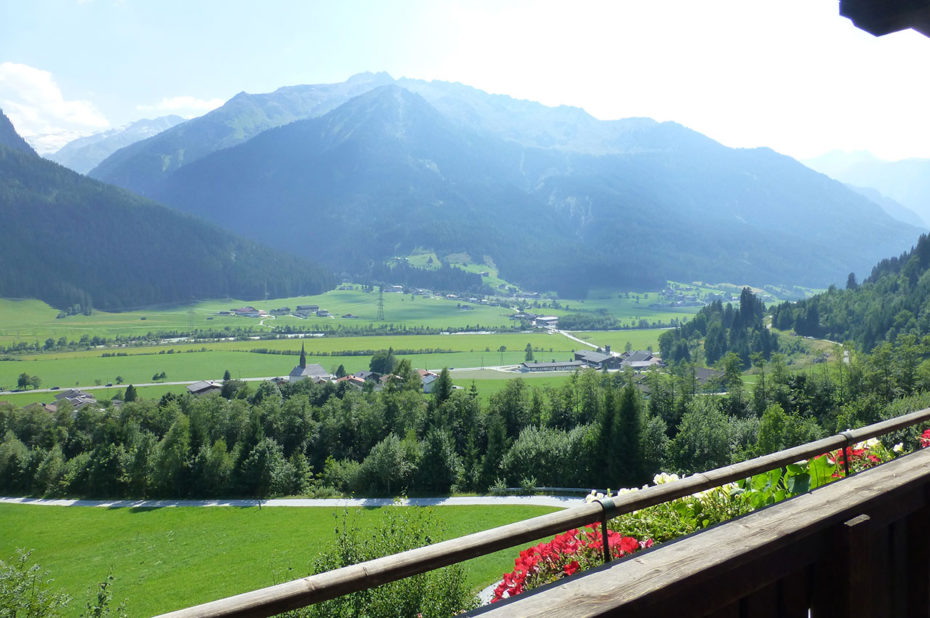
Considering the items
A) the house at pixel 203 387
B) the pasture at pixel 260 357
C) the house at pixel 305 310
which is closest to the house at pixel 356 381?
the pasture at pixel 260 357

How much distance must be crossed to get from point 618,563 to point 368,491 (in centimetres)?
3944

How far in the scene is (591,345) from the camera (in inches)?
4690

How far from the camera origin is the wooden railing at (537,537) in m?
1.34

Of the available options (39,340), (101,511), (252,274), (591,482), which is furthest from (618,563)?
(252,274)

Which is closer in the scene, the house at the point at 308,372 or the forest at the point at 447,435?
the forest at the point at 447,435

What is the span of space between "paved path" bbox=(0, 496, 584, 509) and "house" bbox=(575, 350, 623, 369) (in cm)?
6048

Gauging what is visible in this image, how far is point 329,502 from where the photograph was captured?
1481 inches

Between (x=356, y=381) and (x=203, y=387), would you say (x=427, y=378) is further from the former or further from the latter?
(x=203, y=387)

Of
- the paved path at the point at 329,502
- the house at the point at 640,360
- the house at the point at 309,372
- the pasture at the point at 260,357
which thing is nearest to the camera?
the paved path at the point at 329,502

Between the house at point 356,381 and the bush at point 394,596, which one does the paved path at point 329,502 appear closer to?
the bush at point 394,596

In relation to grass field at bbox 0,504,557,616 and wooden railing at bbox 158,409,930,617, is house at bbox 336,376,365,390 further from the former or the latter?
wooden railing at bbox 158,409,930,617

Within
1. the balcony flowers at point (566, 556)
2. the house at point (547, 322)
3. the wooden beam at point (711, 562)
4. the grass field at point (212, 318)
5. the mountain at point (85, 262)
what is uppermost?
the mountain at point (85, 262)

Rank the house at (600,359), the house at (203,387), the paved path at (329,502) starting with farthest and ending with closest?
1. the house at (600,359)
2. the house at (203,387)
3. the paved path at (329,502)

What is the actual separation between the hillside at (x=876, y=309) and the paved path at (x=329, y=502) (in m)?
62.4
